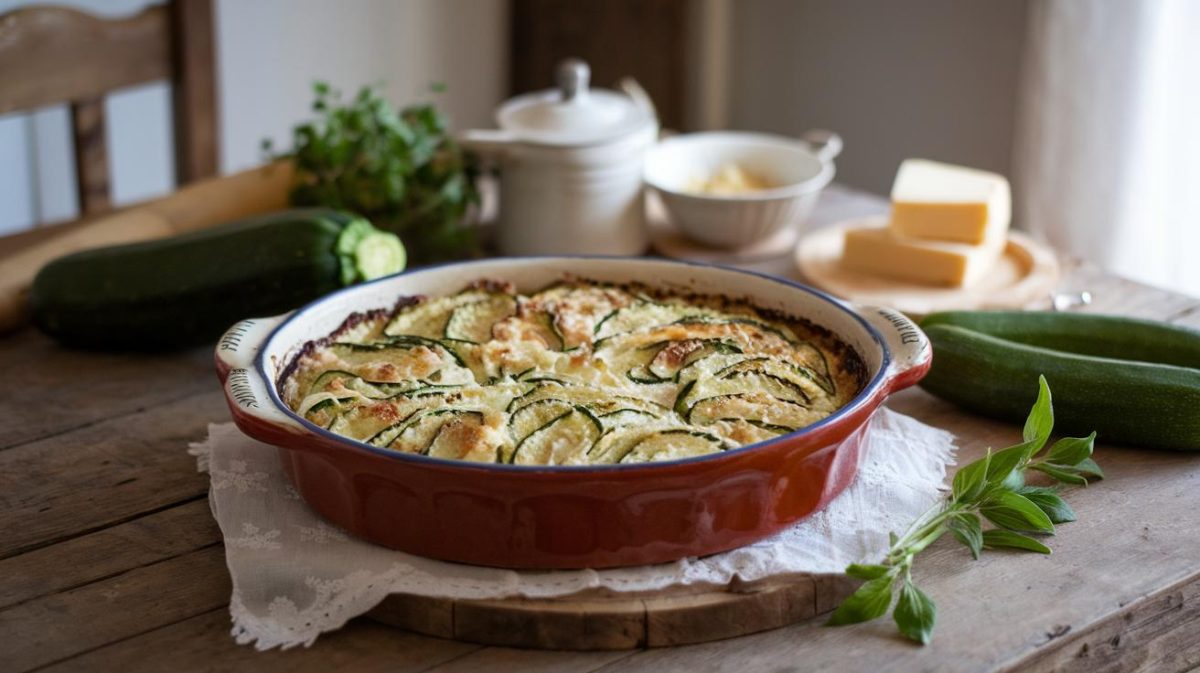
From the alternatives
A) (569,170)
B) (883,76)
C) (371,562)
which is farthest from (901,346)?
(883,76)

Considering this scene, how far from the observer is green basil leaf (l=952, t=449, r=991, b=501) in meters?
2.00

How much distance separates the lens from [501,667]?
5.75 ft

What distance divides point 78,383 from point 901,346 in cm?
175

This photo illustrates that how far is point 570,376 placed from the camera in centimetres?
225

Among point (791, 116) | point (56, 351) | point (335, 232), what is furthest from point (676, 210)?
point (791, 116)

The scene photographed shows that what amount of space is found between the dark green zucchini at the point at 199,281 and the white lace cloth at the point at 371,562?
72 cm

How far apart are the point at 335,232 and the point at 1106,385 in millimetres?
1679

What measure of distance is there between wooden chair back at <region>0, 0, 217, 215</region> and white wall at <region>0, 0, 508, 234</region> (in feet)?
2.25

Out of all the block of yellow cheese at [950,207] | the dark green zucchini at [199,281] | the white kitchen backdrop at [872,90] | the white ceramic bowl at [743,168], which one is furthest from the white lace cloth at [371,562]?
the white kitchen backdrop at [872,90]

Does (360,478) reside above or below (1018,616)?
above

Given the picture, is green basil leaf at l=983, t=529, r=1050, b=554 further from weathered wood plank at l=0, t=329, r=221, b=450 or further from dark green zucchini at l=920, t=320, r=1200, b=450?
weathered wood plank at l=0, t=329, r=221, b=450

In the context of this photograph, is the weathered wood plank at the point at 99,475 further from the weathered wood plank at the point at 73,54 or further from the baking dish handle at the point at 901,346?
the weathered wood plank at the point at 73,54

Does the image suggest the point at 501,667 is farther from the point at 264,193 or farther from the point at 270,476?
the point at 264,193

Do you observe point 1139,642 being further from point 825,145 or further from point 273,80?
point 273,80
